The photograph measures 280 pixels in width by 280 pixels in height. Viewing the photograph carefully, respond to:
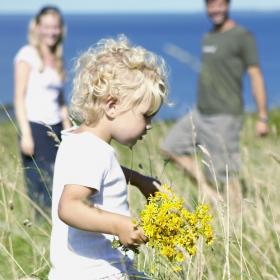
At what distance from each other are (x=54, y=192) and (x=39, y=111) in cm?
296

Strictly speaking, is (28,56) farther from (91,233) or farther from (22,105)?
(91,233)

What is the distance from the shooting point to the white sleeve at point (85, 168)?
258 centimetres

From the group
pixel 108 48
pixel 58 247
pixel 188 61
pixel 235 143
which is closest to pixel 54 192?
pixel 58 247

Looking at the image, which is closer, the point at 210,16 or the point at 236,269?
the point at 236,269

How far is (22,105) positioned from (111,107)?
2.92m

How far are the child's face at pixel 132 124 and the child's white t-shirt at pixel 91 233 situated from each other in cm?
6

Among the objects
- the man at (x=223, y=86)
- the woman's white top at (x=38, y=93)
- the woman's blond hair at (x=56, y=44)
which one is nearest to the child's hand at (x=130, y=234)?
the woman's white top at (x=38, y=93)

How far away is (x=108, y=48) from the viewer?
288 centimetres

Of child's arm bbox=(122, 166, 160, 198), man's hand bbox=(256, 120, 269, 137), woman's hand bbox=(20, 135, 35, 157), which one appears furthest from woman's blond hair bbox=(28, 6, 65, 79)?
child's arm bbox=(122, 166, 160, 198)

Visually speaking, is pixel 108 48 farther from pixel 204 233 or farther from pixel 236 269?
pixel 236 269

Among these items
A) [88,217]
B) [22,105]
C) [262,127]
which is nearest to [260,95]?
[262,127]

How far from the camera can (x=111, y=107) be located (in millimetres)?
2773

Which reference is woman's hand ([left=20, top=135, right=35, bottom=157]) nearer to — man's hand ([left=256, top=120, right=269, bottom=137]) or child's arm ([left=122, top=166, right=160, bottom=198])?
man's hand ([left=256, top=120, right=269, bottom=137])

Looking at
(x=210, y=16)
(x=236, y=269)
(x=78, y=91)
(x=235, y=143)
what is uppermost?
(x=78, y=91)
